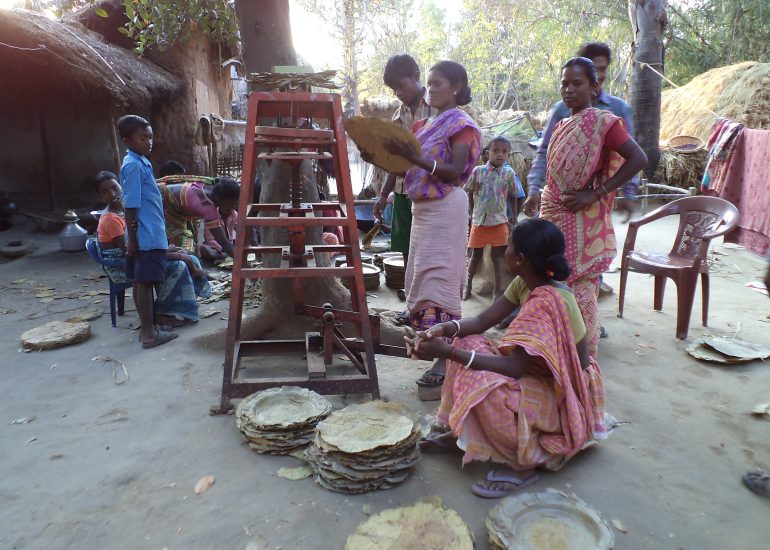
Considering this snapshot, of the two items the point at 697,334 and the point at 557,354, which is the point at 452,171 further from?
the point at 697,334

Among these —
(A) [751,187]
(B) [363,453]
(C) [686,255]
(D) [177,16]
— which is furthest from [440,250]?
(A) [751,187]

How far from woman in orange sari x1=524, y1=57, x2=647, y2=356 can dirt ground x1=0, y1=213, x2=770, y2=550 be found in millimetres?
615

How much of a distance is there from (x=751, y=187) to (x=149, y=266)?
18.2 feet

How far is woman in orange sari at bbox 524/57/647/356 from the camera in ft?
7.78

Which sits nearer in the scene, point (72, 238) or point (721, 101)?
point (72, 238)

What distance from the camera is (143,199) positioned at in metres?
3.32

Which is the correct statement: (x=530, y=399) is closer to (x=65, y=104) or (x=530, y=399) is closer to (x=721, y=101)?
(x=65, y=104)

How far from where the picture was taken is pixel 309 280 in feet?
11.8

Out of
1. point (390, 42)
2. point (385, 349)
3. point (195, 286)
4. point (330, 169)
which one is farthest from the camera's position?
point (390, 42)

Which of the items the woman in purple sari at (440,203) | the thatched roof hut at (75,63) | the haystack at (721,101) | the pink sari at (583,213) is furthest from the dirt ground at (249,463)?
the haystack at (721,101)

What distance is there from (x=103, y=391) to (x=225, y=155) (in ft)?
19.0

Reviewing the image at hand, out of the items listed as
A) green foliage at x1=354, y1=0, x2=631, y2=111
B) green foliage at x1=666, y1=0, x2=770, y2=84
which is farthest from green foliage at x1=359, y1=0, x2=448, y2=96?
green foliage at x1=666, y1=0, x2=770, y2=84

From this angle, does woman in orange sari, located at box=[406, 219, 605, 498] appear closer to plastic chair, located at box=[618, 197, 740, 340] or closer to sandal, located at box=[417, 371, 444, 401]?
sandal, located at box=[417, 371, 444, 401]

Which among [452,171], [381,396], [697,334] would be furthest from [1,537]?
[697,334]
